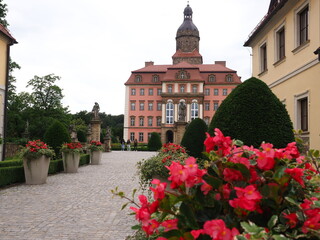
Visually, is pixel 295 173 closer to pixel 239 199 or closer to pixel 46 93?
pixel 239 199

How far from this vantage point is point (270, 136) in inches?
202

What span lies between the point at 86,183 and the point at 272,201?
923 centimetres

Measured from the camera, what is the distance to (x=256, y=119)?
5211 mm

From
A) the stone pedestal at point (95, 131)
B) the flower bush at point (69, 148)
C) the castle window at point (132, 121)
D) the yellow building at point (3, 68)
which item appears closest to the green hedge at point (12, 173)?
the flower bush at point (69, 148)

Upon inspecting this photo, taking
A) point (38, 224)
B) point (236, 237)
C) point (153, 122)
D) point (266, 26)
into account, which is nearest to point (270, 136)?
point (38, 224)

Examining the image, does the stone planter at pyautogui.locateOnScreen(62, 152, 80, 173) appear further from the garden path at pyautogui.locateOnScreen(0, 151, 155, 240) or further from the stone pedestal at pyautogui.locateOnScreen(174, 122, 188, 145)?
the stone pedestal at pyautogui.locateOnScreen(174, 122, 188, 145)

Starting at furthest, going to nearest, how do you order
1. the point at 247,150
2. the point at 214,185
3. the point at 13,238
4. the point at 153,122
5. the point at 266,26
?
the point at 153,122 → the point at 266,26 → the point at 13,238 → the point at 247,150 → the point at 214,185

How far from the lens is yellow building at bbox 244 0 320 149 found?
11000 mm

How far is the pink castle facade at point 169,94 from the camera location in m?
56.8

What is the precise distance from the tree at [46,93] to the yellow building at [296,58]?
1317 inches

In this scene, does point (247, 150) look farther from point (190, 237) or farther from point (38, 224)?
point (38, 224)

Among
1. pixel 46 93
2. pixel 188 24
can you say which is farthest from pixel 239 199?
pixel 188 24

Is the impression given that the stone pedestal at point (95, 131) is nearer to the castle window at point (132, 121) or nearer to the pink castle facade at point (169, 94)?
the pink castle facade at point (169, 94)

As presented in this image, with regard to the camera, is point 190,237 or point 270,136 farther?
point 270,136
